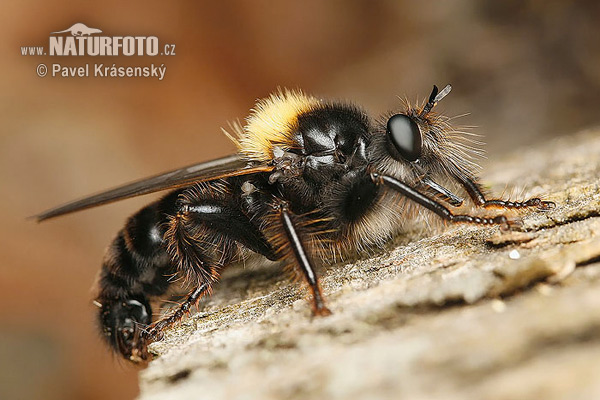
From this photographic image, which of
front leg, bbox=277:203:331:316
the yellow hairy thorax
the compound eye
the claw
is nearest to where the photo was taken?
front leg, bbox=277:203:331:316

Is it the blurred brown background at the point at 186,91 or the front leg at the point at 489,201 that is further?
the blurred brown background at the point at 186,91

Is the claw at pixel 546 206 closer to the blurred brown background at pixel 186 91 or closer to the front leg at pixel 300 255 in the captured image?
the front leg at pixel 300 255

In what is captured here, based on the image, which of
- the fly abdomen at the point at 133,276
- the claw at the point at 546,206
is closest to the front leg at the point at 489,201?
the claw at the point at 546,206

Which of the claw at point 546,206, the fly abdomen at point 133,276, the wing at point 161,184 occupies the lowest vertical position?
A: the fly abdomen at point 133,276

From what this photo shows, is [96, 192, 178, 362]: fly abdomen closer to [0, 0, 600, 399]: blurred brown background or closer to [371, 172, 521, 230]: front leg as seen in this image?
[371, 172, 521, 230]: front leg

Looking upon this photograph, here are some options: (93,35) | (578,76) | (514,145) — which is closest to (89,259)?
(93,35)

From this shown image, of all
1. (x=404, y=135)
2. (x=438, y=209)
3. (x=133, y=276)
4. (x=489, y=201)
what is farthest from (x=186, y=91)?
(x=438, y=209)

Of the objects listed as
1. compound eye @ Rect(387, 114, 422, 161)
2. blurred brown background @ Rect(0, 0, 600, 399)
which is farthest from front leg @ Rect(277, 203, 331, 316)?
blurred brown background @ Rect(0, 0, 600, 399)

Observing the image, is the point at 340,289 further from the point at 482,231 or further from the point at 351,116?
the point at 351,116
